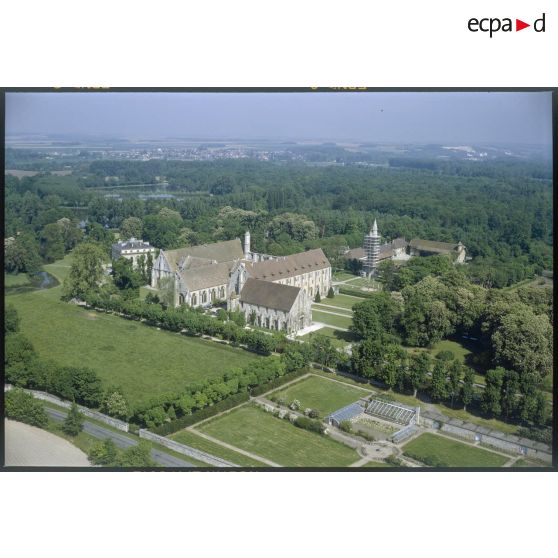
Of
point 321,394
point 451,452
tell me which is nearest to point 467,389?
point 451,452

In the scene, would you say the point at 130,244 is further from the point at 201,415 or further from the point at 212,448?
the point at 212,448

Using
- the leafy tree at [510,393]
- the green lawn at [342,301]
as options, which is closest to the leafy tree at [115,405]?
the green lawn at [342,301]

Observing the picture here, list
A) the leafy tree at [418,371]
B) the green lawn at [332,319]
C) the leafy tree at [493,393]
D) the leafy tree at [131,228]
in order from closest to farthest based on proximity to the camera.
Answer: the leafy tree at [493,393]
the leafy tree at [418,371]
the green lawn at [332,319]
the leafy tree at [131,228]

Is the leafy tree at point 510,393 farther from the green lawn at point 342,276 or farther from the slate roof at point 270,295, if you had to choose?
the slate roof at point 270,295

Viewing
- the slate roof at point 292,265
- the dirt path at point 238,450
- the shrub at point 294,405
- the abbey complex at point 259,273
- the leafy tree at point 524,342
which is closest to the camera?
the dirt path at point 238,450

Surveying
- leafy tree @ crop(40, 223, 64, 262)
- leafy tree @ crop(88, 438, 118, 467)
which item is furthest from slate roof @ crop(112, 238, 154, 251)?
leafy tree @ crop(88, 438, 118, 467)

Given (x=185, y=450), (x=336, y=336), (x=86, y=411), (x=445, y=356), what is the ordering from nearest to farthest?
1. (x=185, y=450)
2. (x=86, y=411)
3. (x=445, y=356)
4. (x=336, y=336)
